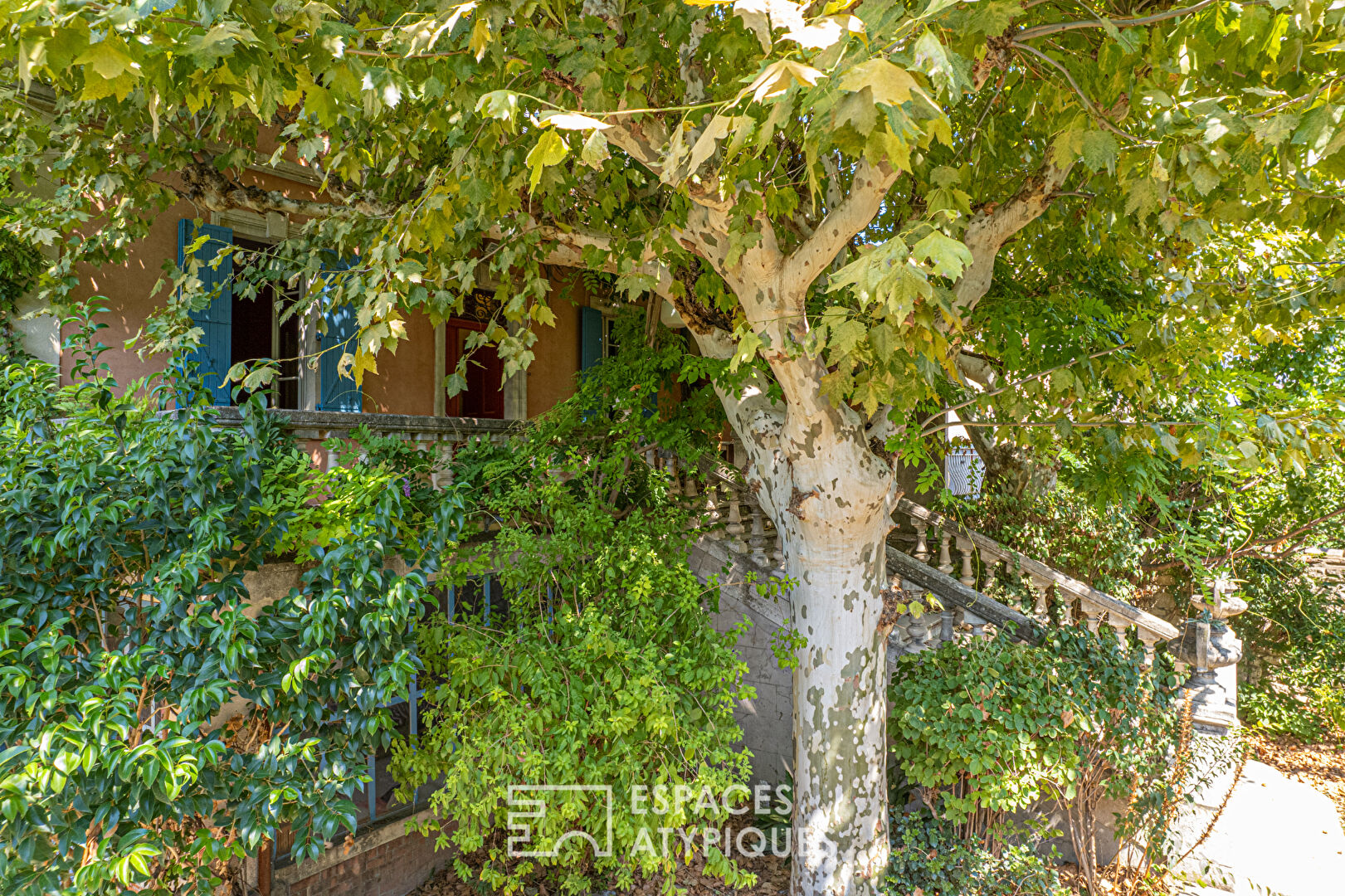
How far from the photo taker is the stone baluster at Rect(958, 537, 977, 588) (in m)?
5.70

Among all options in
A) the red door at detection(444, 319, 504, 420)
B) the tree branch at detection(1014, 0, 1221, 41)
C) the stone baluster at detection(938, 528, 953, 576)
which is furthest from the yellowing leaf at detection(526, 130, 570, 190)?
the red door at detection(444, 319, 504, 420)

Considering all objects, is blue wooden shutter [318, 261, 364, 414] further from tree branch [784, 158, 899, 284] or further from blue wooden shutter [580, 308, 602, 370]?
tree branch [784, 158, 899, 284]

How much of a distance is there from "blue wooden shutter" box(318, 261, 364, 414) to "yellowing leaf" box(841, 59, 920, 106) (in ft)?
18.9

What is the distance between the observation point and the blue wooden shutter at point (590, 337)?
899 centimetres

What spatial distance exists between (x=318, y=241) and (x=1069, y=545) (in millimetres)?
7432

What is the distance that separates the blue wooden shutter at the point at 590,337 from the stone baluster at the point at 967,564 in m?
5.03

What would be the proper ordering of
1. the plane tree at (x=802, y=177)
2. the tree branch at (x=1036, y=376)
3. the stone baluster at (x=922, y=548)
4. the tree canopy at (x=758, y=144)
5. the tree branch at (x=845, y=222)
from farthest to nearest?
the stone baluster at (x=922, y=548) → the tree branch at (x=1036, y=376) → the tree branch at (x=845, y=222) → the plane tree at (x=802, y=177) → the tree canopy at (x=758, y=144)

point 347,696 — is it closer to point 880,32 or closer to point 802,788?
point 802,788

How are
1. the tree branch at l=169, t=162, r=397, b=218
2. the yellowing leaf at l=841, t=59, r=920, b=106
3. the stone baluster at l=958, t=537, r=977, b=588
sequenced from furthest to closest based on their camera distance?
the stone baluster at l=958, t=537, r=977, b=588, the tree branch at l=169, t=162, r=397, b=218, the yellowing leaf at l=841, t=59, r=920, b=106

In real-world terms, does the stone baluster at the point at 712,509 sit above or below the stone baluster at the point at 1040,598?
above

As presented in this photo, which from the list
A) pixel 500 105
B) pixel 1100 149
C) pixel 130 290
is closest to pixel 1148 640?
pixel 1100 149

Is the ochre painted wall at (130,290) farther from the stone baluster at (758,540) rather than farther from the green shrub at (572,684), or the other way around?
the stone baluster at (758,540)

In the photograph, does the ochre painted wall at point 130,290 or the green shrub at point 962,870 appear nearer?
the green shrub at point 962,870

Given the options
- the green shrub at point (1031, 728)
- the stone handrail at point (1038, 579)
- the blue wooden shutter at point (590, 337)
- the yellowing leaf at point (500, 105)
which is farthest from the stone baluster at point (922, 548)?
the yellowing leaf at point (500, 105)
